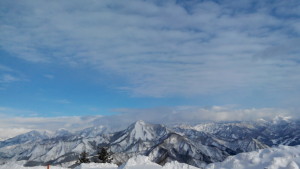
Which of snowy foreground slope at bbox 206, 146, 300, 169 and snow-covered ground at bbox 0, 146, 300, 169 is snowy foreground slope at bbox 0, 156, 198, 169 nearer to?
snow-covered ground at bbox 0, 146, 300, 169

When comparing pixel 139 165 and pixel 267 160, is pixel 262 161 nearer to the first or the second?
pixel 267 160

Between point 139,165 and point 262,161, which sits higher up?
point 262,161

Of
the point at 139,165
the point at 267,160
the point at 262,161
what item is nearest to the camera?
the point at 267,160

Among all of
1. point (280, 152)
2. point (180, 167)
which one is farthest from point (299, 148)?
point (180, 167)

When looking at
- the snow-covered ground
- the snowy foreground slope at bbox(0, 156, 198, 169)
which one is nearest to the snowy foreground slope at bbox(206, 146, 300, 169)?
the snow-covered ground

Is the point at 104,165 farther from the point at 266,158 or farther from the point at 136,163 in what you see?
the point at 266,158

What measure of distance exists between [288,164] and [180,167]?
1013cm

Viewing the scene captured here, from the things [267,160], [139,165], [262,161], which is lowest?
[139,165]

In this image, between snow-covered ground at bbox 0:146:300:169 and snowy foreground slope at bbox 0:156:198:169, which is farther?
snowy foreground slope at bbox 0:156:198:169

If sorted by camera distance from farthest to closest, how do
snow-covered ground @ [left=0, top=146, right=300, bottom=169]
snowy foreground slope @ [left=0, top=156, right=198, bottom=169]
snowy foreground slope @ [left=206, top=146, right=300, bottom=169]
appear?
1. snowy foreground slope @ [left=0, top=156, right=198, bottom=169]
2. snow-covered ground @ [left=0, top=146, right=300, bottom=169]
3. snowy foreground slope @ [left=206, top=146, right=300, bottom=169]

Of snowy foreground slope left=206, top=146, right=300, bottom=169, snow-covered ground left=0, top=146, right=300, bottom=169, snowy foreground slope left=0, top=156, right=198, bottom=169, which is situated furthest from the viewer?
snowy foreground slope left=0, top=156, right=198, bottom=169

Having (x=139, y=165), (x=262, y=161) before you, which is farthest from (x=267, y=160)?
(x=139, y=165)

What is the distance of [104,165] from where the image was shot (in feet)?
119

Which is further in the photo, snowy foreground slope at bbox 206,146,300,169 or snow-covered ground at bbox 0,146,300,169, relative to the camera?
snow-covered ground at bbox 0,146,300,169
